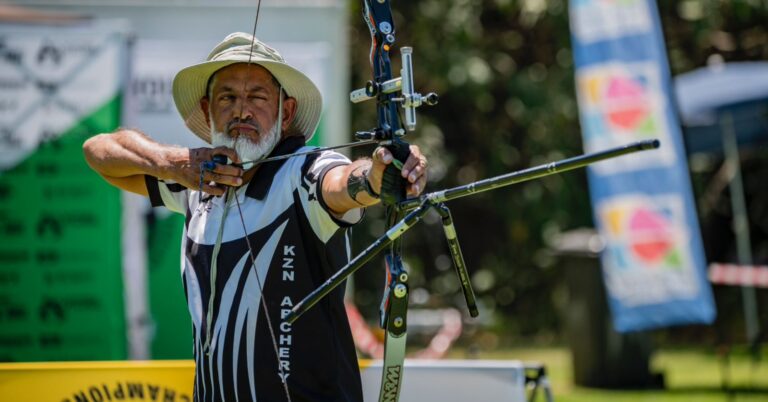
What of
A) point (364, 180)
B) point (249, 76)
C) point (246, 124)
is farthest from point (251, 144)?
point (364, 180)

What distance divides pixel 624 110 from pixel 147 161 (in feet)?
16.7

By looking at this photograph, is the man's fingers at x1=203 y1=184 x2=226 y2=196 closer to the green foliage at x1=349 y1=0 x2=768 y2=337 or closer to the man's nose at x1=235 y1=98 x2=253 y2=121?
the man's nose at x1=235 y1=98 x2=253 y2=121

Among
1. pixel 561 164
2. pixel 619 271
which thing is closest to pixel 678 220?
pixel 619 271

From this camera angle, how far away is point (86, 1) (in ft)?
23.7

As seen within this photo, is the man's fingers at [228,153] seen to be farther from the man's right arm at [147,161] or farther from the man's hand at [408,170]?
the man's hand at [408,170]

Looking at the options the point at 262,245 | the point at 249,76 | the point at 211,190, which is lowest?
the point at 262,245

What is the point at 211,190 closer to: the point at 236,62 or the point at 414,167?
the point at 236,62

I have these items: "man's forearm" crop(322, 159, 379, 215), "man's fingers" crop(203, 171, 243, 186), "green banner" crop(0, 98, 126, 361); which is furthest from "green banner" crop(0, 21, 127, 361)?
"man's forearm" crop(322, 159, 379, 215)

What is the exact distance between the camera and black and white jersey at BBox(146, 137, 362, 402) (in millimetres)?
2658

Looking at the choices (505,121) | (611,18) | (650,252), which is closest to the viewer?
(650,252)

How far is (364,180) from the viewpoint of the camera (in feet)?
7.83

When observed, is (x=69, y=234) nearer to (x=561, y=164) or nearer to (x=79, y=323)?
(x=79, y=323)

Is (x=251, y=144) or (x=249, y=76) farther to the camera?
(x=249, y=76)

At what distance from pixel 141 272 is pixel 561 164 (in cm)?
496
